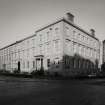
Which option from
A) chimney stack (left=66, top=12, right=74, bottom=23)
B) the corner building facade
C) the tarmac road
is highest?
chimney stack (left=66, top=12, right=74, bottom=23)

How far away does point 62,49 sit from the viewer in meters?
26.7

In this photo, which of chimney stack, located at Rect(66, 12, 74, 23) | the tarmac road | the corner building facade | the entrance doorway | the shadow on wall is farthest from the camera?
the entrance doorway

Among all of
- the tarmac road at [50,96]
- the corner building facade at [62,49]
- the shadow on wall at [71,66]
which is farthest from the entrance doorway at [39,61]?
the tarmac road at [50,96]

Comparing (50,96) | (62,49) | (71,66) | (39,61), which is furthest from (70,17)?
(50,96)

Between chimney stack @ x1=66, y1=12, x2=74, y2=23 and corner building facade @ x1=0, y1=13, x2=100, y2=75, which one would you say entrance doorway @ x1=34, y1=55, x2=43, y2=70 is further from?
chimney stack @ x1=66, y1=12, x2=74, y2=23

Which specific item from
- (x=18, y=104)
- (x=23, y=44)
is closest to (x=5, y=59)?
(x=23, y=44)

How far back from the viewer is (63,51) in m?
26.8

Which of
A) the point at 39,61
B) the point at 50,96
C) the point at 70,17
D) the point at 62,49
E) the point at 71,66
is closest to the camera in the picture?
the point at 50,96

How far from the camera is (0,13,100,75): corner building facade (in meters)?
27.3

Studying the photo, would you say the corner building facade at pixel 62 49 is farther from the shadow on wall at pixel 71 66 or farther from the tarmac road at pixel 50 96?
the tarmac road at pixel 50 96

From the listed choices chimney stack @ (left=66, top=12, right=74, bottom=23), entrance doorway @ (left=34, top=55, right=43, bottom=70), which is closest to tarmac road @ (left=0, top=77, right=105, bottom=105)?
entrance doorway @ (left=34, top=55, right=43, bottom=70)

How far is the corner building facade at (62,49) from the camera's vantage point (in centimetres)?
2734

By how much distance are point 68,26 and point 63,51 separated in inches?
246

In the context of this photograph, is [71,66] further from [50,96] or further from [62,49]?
[50,96]
